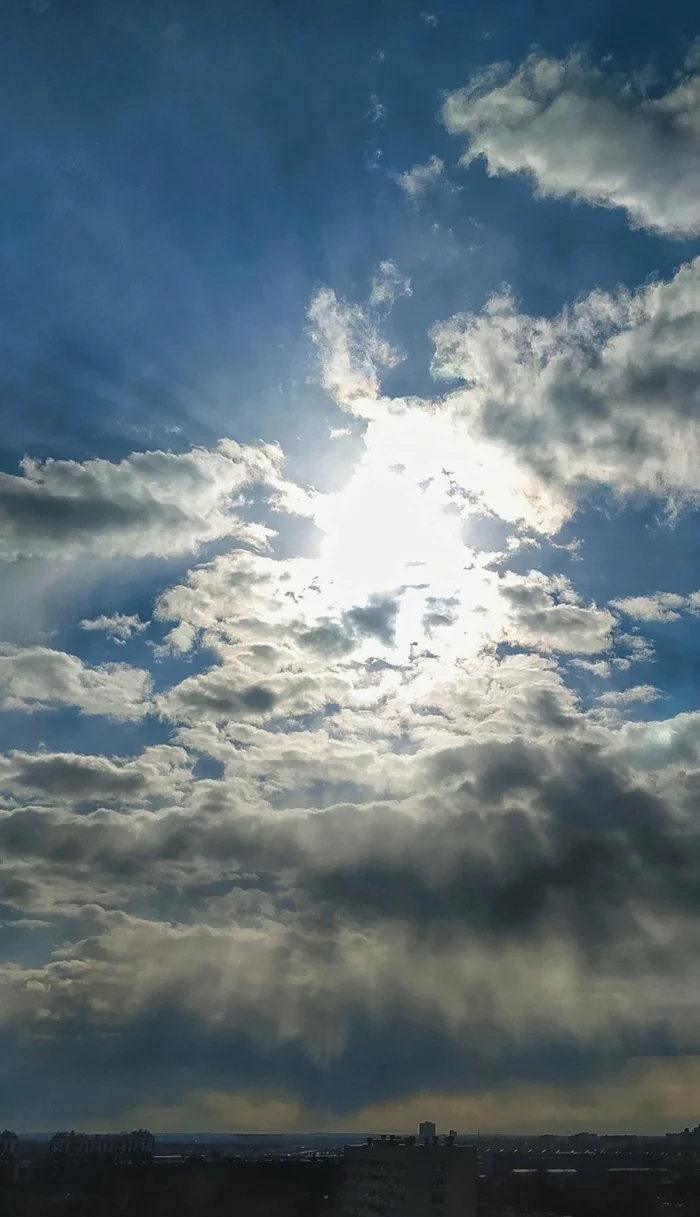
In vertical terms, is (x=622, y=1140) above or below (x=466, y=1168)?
below

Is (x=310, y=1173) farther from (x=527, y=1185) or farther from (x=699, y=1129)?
(x=699, y=1129)

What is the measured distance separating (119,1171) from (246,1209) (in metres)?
12.9

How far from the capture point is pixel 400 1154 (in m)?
38.9

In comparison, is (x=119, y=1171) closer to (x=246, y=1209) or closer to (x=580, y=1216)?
(x=246, y=1209)

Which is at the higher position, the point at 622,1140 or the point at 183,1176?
the point at 183,1176

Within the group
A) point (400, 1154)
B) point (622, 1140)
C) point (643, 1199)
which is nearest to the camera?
point (400, 1154)

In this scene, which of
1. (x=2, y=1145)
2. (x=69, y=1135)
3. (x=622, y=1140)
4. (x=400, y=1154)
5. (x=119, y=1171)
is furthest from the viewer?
(x=622, y=1140)

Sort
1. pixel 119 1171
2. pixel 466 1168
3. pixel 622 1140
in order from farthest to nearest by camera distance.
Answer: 1. pixel 622 1140
2. pixel 119 1171
3. pixel 466 1168

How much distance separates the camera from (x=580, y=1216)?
3944 cm

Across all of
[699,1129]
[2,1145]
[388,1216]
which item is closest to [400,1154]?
[388,1216]

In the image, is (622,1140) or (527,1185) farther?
(622,1140)

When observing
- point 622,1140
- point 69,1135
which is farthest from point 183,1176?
point 622,1140

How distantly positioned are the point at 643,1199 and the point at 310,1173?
18057mm

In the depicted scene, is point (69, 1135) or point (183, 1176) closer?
point (183, 1176)
